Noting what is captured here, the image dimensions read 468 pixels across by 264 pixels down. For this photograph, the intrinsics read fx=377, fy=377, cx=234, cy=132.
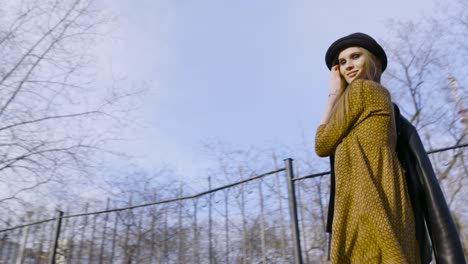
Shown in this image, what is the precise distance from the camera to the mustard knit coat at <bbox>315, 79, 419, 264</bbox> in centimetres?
127

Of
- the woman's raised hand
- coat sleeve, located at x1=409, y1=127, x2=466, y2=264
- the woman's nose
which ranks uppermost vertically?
the woman's nose

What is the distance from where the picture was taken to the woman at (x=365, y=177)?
1.27 metres

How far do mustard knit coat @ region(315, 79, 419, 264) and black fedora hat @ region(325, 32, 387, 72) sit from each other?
26 cm

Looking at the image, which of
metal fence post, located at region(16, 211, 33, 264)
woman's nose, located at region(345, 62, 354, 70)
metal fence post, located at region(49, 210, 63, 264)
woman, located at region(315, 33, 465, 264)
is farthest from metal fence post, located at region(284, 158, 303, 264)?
metal fence post, located at region(16, 211, 33, 264)

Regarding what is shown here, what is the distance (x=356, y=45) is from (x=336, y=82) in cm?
19

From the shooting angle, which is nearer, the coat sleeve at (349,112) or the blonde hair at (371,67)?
the coat sleeve at (349,112)

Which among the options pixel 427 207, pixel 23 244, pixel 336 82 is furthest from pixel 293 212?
pixel 23 244

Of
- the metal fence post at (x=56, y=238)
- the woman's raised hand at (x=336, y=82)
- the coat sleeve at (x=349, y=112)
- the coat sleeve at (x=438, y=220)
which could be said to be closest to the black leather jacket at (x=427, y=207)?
the coat sleeve at (x=438, y=220)

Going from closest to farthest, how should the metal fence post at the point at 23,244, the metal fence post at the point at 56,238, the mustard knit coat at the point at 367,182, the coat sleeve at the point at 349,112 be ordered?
the mustard knit coat at the point at 367,182
the coat sleeve at the point at 349,112
the metal fence post at the point at 56,238
the metal fence post at the point at 23,244

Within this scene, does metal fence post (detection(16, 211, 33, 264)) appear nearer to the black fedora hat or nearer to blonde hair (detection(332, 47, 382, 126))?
the black fedora hat

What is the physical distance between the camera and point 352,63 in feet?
5.59

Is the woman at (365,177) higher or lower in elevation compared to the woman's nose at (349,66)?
lower

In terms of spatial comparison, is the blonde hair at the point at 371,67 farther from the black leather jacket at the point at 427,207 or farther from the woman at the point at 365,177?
the black leather jacket at the point at 427,207

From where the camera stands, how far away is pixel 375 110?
1.48m
